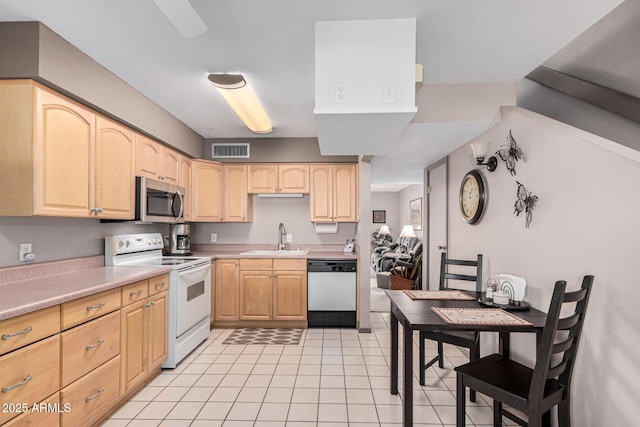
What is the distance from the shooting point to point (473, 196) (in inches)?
117

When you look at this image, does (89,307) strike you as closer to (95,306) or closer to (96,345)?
(95,306)

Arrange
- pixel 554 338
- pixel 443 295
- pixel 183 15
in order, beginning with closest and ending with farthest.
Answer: pixel 183 15 → pixel 554 338 → pixel 443 295

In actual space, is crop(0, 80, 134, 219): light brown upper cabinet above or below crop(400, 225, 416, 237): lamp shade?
above

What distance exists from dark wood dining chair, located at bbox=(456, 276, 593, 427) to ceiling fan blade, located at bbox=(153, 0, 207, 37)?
75.1 inches

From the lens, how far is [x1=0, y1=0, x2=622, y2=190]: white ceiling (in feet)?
5.47

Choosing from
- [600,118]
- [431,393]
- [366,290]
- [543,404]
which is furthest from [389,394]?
[600,118]

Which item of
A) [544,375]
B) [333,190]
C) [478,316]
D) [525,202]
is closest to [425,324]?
[478,316]

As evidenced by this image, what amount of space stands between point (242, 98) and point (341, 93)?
1152 mm

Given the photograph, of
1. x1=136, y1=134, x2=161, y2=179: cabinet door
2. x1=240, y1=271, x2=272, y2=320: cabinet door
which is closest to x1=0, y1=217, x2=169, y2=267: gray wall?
x1=136, y1=134, x2=161, y2=179: cabinet door

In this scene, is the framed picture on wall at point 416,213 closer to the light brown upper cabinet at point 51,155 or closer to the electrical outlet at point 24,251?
the light brown upper cabinet at point 51,155

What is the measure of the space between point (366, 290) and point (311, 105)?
84.1 inches

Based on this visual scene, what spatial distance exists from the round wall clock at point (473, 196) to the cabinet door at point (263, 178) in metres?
2.21

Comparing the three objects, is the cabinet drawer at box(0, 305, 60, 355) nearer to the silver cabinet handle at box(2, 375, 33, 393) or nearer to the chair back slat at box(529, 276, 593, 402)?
the silver cabinet handle at box(2, 375, 33, 393)

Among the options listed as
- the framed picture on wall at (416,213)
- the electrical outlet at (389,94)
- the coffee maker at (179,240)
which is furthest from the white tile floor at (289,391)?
the framed picture on wall at (416,213)
